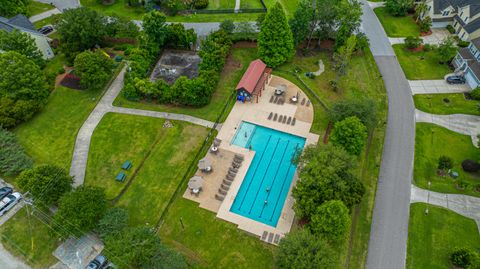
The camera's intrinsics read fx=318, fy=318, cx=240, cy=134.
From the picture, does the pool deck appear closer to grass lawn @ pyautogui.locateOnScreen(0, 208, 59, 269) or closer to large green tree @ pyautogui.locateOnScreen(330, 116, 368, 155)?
large green tree @ pyautogui.locateOnScreen(330, 116, 368, 155)

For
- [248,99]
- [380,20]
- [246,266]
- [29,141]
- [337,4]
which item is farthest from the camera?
[380,20]

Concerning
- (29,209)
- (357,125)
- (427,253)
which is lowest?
(29,209)

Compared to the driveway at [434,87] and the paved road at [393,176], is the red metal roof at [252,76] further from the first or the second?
the driveway at [434,87]

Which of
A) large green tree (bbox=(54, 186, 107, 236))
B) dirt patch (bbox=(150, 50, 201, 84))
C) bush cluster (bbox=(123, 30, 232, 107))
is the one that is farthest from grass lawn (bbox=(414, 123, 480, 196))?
large green tree (bbox=(54, 186, 107, 236))

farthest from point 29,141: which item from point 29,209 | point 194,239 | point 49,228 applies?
point 194,239

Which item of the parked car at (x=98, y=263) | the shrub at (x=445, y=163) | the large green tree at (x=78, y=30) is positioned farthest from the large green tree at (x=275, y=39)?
the parked car at (x=98, y=263)

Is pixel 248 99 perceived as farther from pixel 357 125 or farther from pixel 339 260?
pixel 339 260

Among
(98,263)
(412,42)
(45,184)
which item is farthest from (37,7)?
(412,42)
